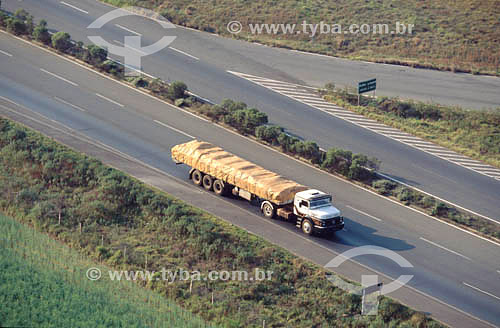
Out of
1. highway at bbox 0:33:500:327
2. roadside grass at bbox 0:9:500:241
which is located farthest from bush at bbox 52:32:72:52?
highway at bbox 0:33:500:327

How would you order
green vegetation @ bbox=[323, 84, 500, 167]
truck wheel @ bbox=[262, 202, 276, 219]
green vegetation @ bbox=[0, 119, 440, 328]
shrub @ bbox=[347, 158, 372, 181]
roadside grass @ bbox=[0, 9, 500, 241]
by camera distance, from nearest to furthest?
green vegetation @ bbox=[0, 119, 440, 328]
truck wheel @ bbox=[262, 202, 276, 219]
roadside grass @ bbox=[0, 9, 500, 241]
shrub @ bbox=[347, 158, 372, 181]
green vegetation @ bbox=[323, 84, 500, 167]

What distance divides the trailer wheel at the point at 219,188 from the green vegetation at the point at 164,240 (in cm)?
244

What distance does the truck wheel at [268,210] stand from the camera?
39.2m

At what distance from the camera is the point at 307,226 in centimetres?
3816

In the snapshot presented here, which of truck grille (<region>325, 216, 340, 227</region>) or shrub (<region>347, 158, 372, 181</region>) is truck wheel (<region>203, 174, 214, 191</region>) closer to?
truck grille (<region>325, 216, 340, 227</region>)

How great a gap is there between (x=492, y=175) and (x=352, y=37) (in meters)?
25.7

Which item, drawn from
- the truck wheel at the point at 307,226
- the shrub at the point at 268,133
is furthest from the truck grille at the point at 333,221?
the shrub at the point at 268,133

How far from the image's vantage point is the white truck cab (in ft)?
123

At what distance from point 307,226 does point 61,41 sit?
31.5 meters

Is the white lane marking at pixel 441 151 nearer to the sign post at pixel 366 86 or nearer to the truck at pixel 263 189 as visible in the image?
the sign post at pixel 366 86

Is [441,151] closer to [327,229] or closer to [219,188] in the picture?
[327,229]

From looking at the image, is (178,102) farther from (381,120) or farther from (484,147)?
(484,147)

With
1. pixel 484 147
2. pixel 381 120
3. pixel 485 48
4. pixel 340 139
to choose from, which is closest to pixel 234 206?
pixel 340 139

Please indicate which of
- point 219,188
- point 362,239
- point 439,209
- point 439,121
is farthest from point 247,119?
point 439,121
